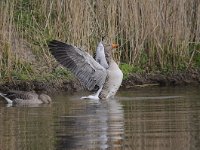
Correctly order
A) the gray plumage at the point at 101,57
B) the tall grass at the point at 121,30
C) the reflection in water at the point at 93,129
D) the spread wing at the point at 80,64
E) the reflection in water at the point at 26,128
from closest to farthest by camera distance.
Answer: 1. the reflection in water at the point at 93,129
2. the reflection in water at the point at 26,128
3. the spread wing at the point at 80,64
4. the gray plumage at the point at 101,57
5. the tall grass at the point at 121,30

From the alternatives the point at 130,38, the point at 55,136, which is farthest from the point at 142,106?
the point at 130,38

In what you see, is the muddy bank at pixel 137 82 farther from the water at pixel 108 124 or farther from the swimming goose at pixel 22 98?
the swimming goose at pixel 22 98

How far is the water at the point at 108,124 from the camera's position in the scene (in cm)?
830

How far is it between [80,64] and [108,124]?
469cm

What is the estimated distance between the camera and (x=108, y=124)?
10.1 m

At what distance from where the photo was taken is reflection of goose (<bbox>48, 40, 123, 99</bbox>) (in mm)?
14633

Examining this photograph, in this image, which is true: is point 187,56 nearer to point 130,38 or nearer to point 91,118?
point 130,38

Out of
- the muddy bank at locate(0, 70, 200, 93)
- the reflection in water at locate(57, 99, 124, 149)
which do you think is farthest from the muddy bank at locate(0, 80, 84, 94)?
the reflection in water at locate(57, 99, 124, 149)

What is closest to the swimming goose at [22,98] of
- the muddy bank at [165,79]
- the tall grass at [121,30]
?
the tall grass at [121,30]

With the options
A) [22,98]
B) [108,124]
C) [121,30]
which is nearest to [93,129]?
[108,124]

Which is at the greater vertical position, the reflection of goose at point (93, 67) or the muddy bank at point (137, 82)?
the reflection of goose at point (93, 67)

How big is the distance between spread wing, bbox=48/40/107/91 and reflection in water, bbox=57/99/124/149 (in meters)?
1.87

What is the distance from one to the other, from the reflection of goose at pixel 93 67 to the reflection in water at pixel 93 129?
191 centimetres

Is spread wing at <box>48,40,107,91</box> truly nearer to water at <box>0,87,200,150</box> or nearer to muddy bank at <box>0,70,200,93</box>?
water at <box>0,87,200,150</box>
